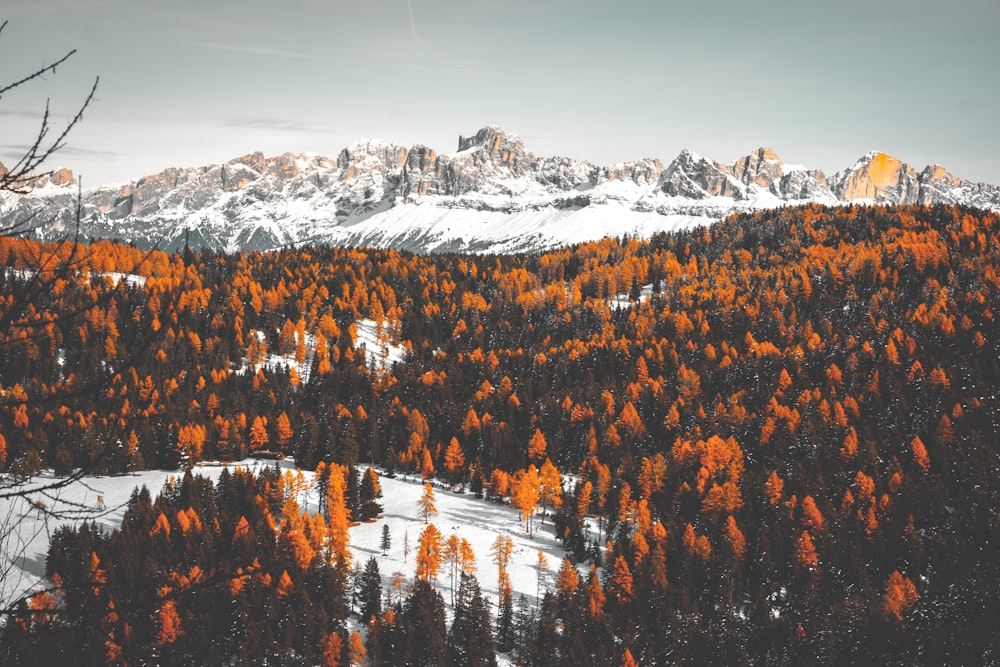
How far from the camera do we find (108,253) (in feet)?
579

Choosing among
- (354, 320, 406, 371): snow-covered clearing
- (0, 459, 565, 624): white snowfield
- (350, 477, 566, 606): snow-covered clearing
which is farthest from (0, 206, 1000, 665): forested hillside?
(350, 477, 566, 606): snow-covered clearing

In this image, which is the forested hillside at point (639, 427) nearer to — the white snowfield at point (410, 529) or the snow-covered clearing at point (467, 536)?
the white snowfield at point (410, 529)

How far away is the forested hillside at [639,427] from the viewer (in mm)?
66688

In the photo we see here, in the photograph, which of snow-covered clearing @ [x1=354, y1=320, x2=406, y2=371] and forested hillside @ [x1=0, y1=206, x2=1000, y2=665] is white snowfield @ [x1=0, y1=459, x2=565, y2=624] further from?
snow-covered clearing @ [x1=354, y1=320, x2=406, y2=371]

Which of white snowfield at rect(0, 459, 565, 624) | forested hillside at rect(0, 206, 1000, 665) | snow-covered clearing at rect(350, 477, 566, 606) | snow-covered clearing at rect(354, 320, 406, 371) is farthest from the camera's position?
snow-covered clearing at rect(354, 320, 406, 371)

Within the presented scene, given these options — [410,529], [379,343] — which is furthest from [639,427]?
[379,343]

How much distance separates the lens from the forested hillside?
219 feet

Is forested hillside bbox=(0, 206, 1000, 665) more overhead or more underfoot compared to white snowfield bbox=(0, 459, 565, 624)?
more overhead

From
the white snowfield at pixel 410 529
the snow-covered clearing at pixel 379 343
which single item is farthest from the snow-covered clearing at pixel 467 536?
the snow-covered clearing at pixel 379 343

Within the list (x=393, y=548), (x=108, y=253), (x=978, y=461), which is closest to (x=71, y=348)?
(x=108, y=253)

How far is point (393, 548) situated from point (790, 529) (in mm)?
50729

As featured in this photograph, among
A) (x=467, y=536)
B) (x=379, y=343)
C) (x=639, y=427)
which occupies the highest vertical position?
(x=379, y=343)

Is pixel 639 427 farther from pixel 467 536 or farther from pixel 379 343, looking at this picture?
pixel 379 343

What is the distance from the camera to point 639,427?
117 metres
